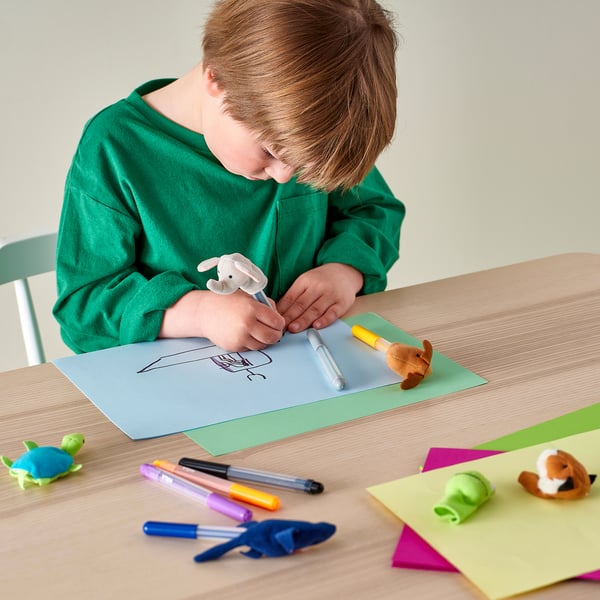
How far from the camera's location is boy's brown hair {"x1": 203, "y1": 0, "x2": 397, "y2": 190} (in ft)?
2.46

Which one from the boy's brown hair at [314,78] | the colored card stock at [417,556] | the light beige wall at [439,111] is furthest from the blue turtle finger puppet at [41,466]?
the light beige wall at [439,111]

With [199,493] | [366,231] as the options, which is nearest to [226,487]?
[199,493]

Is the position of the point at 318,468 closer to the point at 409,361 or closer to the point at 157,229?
the point at 409,361

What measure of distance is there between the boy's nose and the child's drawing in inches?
6.6

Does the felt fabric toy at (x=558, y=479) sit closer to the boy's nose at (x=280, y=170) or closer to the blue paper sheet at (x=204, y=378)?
the blue paper sheet at (x=204, y=378)

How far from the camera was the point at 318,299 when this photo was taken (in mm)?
901

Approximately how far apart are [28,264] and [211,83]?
36cm

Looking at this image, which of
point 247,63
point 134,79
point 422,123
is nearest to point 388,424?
point 247,63

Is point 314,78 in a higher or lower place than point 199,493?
higher

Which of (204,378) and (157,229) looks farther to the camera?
(157,229)

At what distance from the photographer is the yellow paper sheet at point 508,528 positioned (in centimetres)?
47

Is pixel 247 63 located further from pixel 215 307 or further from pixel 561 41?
pixel 561 41

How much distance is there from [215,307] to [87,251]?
0.19 m

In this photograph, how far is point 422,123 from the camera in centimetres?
189
